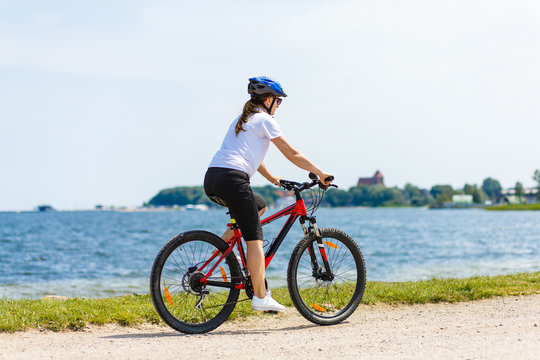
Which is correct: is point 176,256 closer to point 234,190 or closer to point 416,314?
point 234,190

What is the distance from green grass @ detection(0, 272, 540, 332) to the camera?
654 cm

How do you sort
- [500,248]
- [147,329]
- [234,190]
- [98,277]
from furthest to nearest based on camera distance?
[500,248] < [98,277] < [147,329] < [234,190]

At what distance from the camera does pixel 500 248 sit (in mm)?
35469

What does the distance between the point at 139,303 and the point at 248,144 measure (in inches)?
112

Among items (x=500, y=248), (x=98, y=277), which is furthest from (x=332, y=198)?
(x=98, y=277)

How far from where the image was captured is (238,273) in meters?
6.16

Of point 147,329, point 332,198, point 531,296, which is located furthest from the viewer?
point 332,198

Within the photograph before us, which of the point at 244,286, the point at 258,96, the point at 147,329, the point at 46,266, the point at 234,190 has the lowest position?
the point at 46,266

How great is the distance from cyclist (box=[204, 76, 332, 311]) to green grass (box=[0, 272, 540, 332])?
1.27 m

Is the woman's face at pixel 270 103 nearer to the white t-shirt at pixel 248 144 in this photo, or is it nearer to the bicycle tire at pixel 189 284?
the white t-shirt at pixel 248 144

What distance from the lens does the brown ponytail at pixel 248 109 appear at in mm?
5883

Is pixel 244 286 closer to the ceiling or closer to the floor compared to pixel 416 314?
closer to the ceiling

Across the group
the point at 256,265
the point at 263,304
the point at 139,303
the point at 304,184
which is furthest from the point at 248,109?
the point at 139,303

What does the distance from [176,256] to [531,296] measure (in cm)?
520
